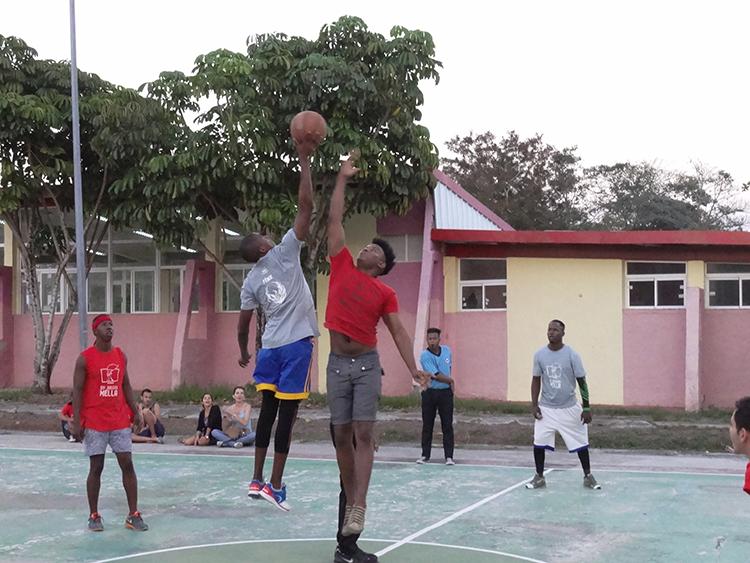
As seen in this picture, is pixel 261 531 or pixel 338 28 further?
pixel 338 28

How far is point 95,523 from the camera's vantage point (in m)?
9.71

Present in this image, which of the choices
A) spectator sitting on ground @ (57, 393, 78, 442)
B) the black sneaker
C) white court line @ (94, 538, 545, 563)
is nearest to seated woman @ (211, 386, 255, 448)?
spectator sitting on ground @ (57, 393, 78, 442)

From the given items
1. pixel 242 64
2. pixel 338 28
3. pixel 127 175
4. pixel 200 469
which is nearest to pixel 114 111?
pixel 127 175

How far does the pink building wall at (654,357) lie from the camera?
2177 centimetres

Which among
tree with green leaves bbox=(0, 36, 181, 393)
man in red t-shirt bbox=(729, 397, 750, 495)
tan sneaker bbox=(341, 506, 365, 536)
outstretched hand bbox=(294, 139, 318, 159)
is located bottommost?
tan sneaker bbox=(341, 506, 365, 536)

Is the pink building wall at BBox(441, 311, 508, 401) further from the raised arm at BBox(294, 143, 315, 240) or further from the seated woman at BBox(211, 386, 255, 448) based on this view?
the raised arm at BBox(294, 143, 315, 240)

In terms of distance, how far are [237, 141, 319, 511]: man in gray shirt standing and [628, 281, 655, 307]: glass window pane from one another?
14.9 m

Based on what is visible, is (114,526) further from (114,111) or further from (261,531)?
(114,111)

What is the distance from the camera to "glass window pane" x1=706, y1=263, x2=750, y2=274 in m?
21.6

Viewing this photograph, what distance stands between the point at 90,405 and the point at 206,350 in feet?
55.3

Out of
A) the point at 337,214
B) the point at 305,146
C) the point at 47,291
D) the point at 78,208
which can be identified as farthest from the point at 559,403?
the point at 47,291

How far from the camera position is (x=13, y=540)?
9406 mm

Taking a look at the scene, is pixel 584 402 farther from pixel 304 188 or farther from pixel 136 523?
pixel 304 188

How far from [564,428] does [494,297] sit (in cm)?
1152
